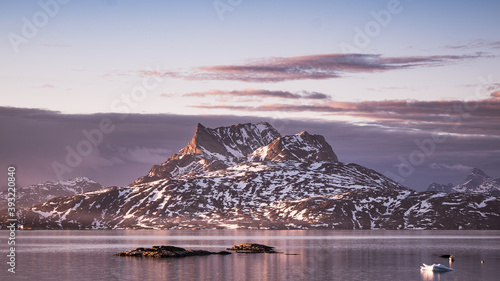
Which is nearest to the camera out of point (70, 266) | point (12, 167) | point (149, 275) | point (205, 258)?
point (12, 167)

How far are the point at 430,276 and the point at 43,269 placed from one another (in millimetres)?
87527

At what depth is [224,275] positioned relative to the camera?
135750mm

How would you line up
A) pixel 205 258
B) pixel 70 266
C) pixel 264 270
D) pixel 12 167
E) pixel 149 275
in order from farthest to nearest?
pixel 205 258 < pixel 70 266 < pixel 264 270 < pixel 149 275 < pixel 12 167

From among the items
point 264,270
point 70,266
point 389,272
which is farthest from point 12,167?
point 389,272

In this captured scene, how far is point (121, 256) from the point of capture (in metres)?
199

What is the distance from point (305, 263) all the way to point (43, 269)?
6386 centimetres

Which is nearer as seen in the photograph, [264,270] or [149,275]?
[149,275]

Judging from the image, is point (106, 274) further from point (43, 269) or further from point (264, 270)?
point (264, 270)

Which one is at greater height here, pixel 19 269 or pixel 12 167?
pixel 12 167

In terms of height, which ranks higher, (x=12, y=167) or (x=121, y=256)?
(x=12, y=167)

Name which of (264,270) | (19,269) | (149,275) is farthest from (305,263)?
(19,269)

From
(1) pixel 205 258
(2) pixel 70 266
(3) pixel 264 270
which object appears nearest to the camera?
(3) pixel 264 270

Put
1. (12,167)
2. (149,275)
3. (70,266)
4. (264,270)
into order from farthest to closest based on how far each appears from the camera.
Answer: (70,266) → (264,270) → (149,275) → (12,167)

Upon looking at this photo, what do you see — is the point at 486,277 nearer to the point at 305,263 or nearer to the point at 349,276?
the point at 349,276
